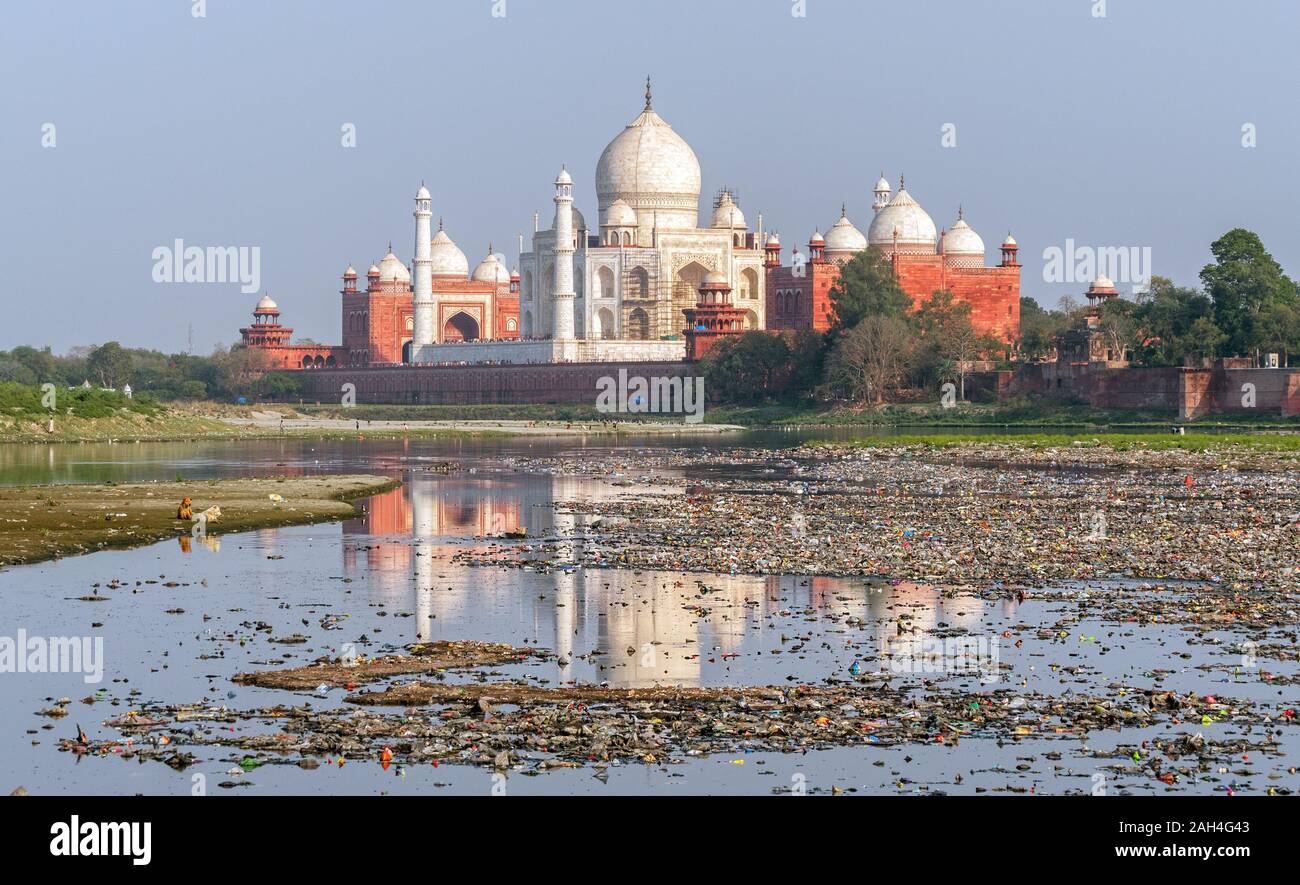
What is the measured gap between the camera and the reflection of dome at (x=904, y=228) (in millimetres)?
88625

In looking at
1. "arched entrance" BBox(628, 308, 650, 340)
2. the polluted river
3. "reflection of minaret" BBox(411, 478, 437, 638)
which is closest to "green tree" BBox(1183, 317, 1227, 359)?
the polluted river

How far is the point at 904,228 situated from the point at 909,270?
6.82 m

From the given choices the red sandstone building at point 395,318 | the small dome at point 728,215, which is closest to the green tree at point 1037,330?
the small dome at point 728,215

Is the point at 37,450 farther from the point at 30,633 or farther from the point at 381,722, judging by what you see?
the point at 381,722

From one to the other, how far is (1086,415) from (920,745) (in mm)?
52509

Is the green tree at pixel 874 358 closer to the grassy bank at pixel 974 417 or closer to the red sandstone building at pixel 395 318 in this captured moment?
the grassy bank at pixel 974 417

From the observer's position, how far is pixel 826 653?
15.8 m

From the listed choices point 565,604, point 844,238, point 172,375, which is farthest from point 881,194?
point 565,604

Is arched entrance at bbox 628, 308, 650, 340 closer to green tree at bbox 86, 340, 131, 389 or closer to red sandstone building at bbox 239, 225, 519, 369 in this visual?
red sandstone building at bbox 239, 225, 519, 369

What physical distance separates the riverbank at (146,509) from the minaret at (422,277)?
201 ft

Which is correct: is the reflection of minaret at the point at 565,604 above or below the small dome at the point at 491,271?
below
